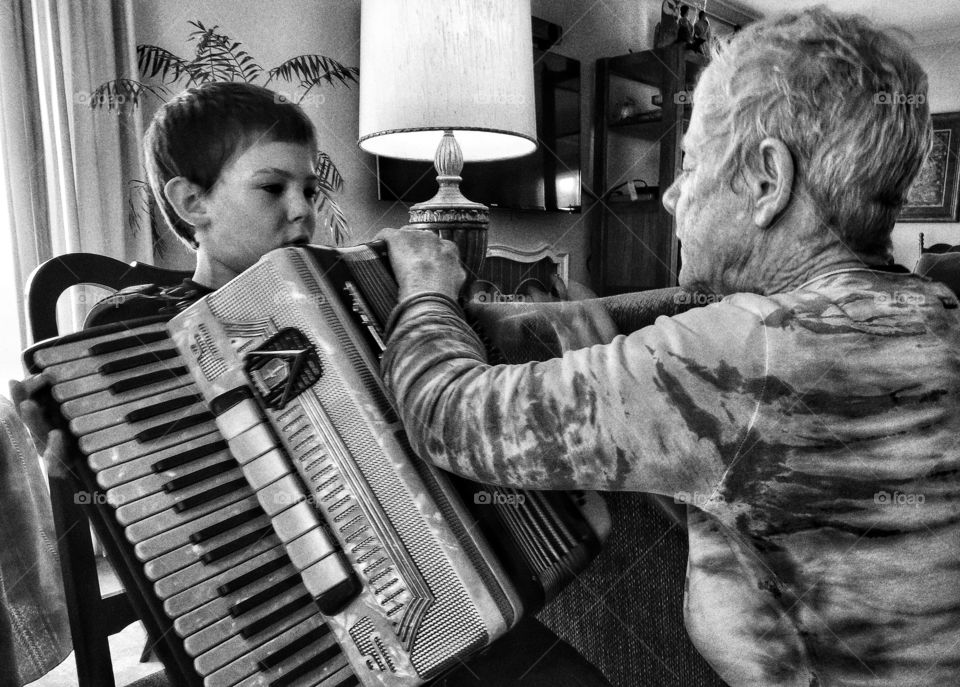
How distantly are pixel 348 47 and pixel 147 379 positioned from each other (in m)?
2.67

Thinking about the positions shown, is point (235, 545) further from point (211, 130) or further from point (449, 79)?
point (449, 79)

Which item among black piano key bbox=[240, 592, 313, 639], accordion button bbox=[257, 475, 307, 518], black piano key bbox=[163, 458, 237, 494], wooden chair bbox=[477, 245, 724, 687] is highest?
black piano key bbox=[163, 458, 237, 494]

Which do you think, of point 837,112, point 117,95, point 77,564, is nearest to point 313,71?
point 117,95

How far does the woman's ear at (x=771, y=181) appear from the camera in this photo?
610 millimetres

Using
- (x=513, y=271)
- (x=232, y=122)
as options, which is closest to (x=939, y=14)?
(x=513, y=271)

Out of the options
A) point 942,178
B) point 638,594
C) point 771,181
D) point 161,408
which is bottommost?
point 638,594

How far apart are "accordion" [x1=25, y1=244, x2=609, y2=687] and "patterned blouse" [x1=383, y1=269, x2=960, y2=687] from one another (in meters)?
0.08

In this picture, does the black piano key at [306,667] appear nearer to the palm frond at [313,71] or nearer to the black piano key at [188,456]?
the black piano key at [188,456]

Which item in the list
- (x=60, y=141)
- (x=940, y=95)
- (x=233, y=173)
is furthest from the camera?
(x=940, y=95)

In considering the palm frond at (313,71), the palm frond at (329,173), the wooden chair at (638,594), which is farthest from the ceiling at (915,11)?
the wooden chair at (638,594)

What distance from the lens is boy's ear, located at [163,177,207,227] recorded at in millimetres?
1023

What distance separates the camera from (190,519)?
2.06 feet

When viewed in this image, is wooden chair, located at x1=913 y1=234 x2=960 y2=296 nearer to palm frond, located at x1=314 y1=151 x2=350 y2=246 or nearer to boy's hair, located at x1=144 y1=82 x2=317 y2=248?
boy's hair, located at x1=144 y1=82 x2=317 y2=248

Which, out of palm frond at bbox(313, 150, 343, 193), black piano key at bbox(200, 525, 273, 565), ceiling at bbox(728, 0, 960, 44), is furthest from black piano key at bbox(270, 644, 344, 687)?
ceiling at bbox(728, 0, 960, 44)
